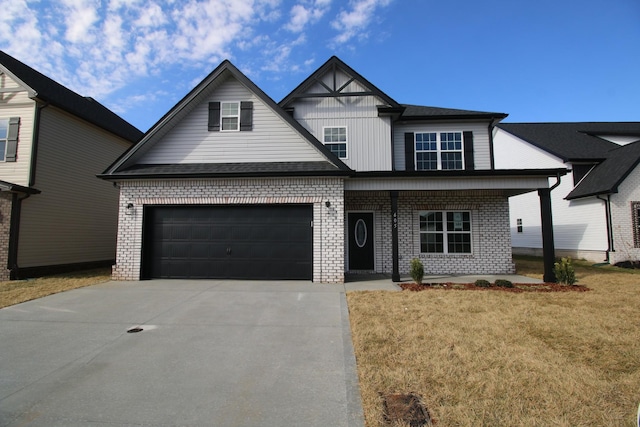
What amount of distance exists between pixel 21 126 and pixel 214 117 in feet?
23.4

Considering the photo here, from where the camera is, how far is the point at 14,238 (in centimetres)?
1079

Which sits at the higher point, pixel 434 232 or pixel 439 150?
pixel 439 150

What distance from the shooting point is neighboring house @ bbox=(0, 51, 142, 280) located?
36.1 ft

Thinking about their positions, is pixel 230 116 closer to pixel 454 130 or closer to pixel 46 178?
pixel 46 178

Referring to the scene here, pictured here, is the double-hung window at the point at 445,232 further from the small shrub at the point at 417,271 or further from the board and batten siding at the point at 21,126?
the board and batten siding at the point at 21,126

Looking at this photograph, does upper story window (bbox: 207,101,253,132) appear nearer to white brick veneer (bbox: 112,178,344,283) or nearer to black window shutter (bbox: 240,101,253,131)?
black window shutter (bbox: 240,101,253,131)

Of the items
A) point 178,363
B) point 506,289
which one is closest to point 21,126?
point 178,363

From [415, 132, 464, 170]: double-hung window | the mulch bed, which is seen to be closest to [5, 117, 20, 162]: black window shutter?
the mulch bed

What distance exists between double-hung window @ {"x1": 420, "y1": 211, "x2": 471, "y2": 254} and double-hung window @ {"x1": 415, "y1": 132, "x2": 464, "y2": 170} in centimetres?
186

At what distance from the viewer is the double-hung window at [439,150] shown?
41.0ft

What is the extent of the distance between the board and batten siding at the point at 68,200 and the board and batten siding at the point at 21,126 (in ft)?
1.03

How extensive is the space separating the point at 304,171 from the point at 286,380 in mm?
6696

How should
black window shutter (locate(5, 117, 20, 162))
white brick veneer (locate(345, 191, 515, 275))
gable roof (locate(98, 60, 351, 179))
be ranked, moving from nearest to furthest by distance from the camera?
gable roof (locate(98, 60, 351, 179)) → black window shutter (locate(5, 117, 20, 162)) → white brick veneer (locate(345, 191, 515, 275))

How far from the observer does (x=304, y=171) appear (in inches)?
380
